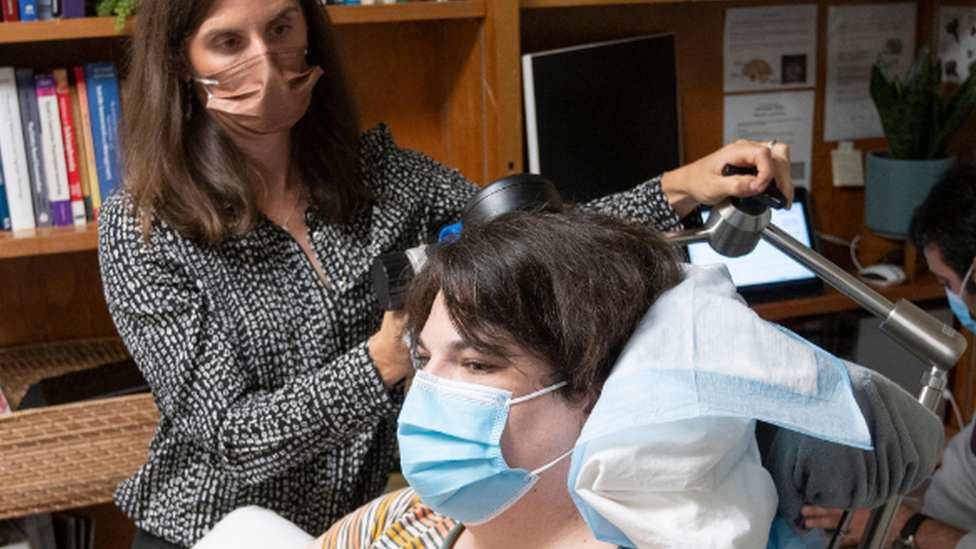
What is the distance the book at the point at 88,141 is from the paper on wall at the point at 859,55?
175 centimetres

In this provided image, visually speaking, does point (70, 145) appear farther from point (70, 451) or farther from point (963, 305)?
point (963, 305)

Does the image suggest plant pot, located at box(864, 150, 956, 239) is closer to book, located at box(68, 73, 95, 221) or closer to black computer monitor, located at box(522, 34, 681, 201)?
black computer monitor, located at box(522, 34, 681, 201)

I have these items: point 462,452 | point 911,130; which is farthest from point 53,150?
point 911,130

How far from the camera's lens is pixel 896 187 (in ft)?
7.11

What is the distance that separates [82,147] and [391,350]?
85 centimetres

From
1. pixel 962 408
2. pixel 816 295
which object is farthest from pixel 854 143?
pixel 962 408

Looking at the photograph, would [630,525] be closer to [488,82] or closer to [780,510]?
[780,510]

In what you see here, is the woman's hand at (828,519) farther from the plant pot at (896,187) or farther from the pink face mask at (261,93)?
the pink face mask at (261,93)

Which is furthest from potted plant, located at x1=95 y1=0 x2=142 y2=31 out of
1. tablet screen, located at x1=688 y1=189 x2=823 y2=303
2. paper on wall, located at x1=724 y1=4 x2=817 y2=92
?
paper on wall, located at x1=724 y1=4 x2=817 y2=92

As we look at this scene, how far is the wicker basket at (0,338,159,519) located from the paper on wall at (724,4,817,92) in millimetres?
1574

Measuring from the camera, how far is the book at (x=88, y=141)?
1628 mm

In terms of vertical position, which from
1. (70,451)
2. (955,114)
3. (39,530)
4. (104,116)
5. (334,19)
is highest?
(334,19)

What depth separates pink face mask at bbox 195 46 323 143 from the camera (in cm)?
129

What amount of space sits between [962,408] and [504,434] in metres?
1.96
